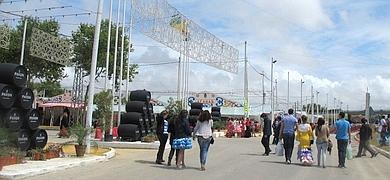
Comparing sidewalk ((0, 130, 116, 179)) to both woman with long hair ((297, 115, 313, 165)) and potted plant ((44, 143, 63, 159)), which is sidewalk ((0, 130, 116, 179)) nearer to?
potted plant ((44, 143, 63, 159))

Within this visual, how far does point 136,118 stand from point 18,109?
33.8ft

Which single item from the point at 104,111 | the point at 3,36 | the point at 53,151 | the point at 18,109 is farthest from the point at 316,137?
the point at 3,36

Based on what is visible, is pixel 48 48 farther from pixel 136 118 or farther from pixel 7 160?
pixel 7 160

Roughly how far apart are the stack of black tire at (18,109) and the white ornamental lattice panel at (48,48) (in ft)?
39.6

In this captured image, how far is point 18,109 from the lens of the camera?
15.0 m

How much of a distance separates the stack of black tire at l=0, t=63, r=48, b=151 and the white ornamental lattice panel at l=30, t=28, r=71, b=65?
12.1 m

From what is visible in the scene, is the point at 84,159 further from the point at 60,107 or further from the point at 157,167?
the point at 60,107

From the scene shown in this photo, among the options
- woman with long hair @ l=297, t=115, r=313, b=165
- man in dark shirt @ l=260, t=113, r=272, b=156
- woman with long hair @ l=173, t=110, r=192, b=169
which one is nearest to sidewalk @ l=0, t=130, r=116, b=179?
woman with long hair @ l=173, t=110, r=192, b=169

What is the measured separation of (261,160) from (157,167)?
4914 millimetres

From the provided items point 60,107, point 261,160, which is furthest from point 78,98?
point 261,160

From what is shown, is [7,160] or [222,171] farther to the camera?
[222,171]

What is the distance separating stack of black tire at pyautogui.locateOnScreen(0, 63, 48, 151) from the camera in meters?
14.4

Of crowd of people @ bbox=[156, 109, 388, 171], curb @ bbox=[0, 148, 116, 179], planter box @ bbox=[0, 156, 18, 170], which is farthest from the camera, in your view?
crowd of people @ bbox=[156, 109, 388, 171]

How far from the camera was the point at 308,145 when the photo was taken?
17.3m
